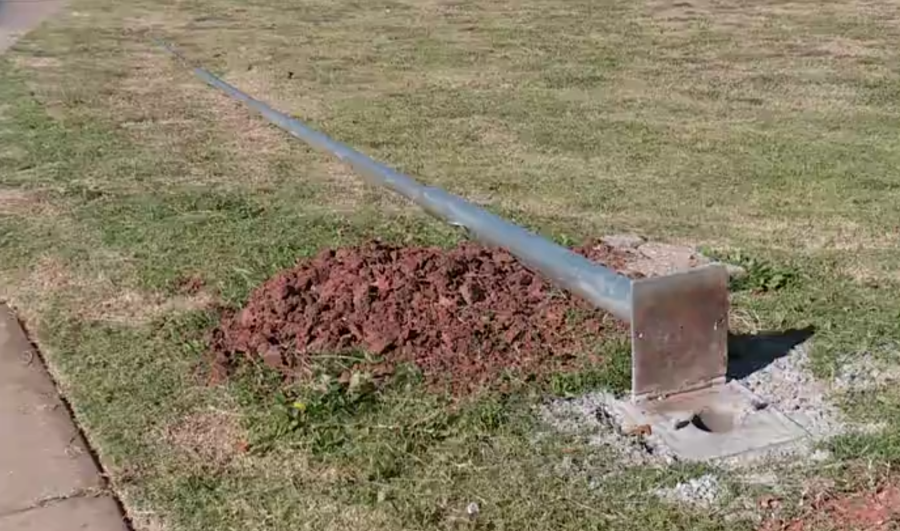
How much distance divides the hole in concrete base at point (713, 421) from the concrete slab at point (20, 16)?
10.7m

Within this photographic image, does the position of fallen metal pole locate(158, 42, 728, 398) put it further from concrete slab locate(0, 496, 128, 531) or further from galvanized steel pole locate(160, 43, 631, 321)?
concrete slab locate(0, 496, 128, 531)

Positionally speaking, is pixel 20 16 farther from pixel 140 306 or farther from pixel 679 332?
pixel 679 332

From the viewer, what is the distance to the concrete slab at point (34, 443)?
3896 millimetres

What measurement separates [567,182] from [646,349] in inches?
133

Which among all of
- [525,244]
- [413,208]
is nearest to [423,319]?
[525,244]

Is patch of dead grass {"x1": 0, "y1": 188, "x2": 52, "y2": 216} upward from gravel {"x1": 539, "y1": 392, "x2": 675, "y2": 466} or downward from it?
downward

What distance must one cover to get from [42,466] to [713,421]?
7.05 feet

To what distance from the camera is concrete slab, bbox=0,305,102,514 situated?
12.8 ft

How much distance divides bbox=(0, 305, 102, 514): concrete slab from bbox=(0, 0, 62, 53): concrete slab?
361 inches

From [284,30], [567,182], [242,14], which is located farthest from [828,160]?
[242,14]

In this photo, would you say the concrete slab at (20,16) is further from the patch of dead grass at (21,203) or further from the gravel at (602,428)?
the gravel at (602,428)

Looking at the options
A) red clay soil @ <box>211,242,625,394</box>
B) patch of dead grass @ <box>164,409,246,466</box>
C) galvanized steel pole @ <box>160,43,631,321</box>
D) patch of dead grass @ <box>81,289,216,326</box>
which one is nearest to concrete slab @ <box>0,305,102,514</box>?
patch of dead grass @ <box>164,409,246,466</box>

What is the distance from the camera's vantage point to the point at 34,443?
13.8 feet

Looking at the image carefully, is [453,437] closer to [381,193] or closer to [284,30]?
[381,193]
